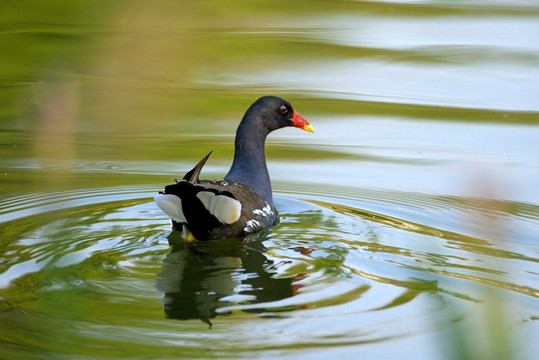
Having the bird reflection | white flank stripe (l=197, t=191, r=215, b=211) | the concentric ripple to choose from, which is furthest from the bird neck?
white flank stripe (l=197, t=191, r=215, b=211)

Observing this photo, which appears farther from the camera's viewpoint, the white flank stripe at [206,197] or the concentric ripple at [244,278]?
the white flank stripe at [206,197]

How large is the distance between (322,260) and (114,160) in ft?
9.79

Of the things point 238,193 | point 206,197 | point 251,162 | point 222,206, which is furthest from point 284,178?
point 206,197

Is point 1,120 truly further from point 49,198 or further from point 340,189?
point 340,189

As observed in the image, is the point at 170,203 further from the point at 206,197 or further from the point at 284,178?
the point at 284,178

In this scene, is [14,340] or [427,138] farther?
[427,138]

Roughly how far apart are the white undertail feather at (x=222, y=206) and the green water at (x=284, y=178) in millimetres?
234

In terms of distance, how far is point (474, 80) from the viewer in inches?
340

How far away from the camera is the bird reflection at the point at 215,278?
12.5 feet

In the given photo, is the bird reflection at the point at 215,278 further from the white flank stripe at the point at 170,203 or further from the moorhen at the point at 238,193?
the white flank stripe at the point at 170,203

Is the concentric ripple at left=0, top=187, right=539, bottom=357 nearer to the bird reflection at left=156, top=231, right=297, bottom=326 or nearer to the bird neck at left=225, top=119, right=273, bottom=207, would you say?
the bird reflection at left=156, top=231, right=297, bottom=326

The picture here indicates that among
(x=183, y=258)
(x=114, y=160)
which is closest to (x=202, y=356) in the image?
(x=183, y=258)

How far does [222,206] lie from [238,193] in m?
0.56

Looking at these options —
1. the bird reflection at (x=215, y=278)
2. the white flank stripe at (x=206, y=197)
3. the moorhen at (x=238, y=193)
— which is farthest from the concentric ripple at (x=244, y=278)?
the white flank stripe at (x=206, y=197)
